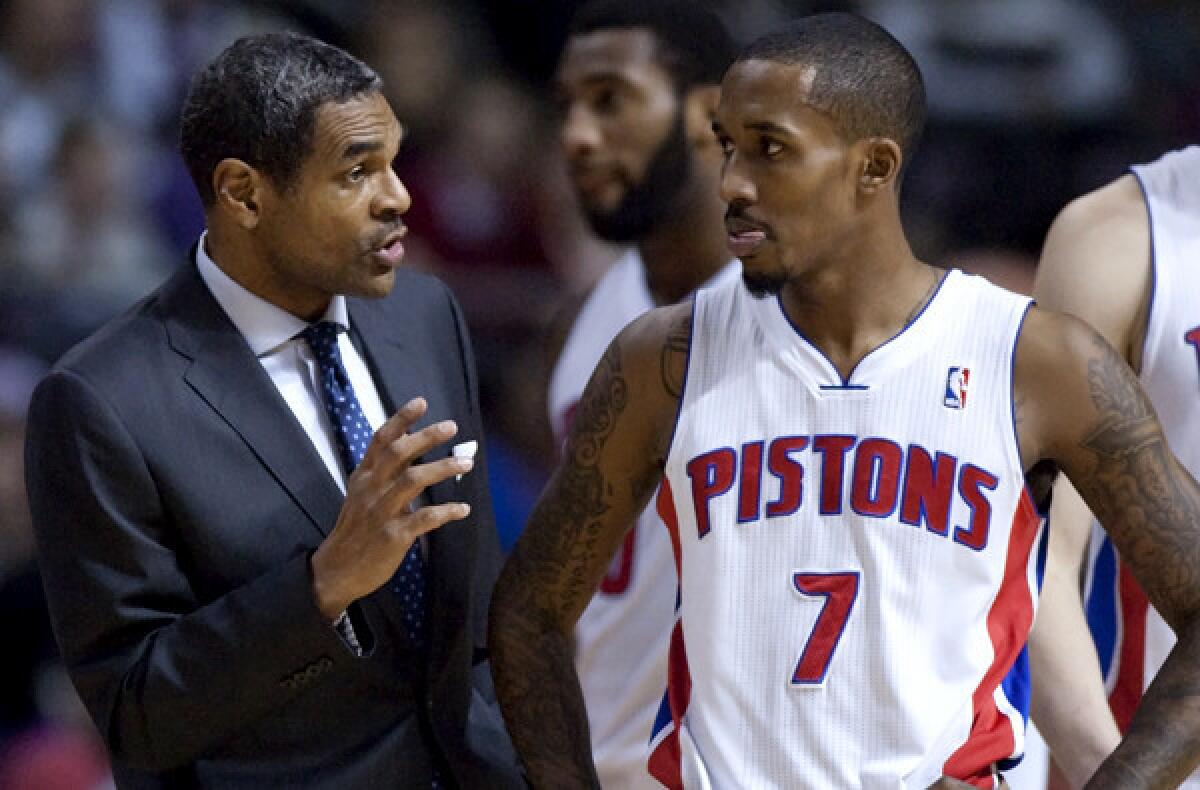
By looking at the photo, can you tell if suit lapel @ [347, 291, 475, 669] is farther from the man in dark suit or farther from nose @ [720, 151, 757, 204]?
nose @ [720, 151, 757, 204]

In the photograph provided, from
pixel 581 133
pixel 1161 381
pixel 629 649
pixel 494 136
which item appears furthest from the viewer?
pixel 494 136

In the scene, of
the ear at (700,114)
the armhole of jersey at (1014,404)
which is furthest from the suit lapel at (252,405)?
the ear at (700,114)

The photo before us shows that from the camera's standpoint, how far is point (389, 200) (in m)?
3.22

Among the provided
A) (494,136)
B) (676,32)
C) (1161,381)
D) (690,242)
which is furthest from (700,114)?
(494,136)

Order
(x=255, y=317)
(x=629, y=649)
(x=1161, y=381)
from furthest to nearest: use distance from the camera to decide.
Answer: (x=629, y=649) < (x=1161, y=381) < (x=255, y=317)

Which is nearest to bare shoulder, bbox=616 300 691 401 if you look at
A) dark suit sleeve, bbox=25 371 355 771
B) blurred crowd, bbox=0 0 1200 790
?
dark suit sleeve, bbox=25 371 355 771

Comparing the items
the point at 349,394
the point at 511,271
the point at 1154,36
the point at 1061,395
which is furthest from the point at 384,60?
the point at 1061,395

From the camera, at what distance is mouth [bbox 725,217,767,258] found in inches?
117

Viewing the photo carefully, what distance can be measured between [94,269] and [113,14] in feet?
3.62

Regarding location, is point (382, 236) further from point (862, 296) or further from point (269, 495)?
point (862, 296)

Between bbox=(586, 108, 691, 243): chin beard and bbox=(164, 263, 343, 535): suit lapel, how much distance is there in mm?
1407

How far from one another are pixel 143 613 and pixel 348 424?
1.47 ft

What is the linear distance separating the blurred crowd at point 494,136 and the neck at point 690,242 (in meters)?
2.55

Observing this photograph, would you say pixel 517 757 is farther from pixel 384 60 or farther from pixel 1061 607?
pixel 384 60
